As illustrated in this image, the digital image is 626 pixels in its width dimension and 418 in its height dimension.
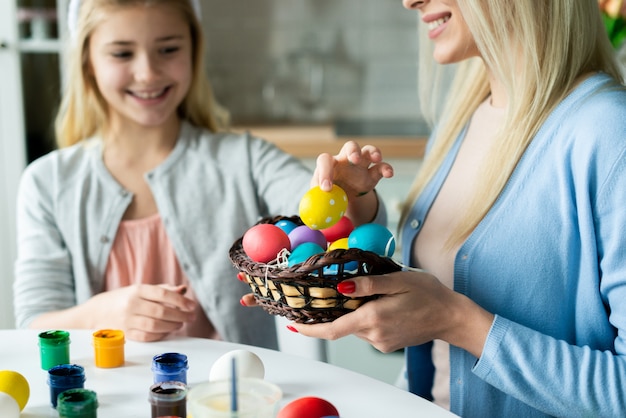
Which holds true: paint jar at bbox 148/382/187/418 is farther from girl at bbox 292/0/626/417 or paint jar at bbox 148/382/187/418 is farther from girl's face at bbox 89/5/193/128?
girl's face at bbox 89/5/193/128

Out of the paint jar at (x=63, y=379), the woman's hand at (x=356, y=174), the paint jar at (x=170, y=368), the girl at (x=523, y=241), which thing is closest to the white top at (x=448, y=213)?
the girl at (x=523, y=241)

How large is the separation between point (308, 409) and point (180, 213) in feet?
2.85

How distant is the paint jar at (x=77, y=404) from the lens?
3.07 feet

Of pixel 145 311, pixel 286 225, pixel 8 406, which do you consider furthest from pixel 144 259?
pixel 8 406

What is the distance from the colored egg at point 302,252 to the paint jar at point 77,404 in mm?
345

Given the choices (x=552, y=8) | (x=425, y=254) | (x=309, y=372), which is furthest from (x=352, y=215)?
(x=552, y=8)

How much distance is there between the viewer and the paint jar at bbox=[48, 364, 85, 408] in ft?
3.34

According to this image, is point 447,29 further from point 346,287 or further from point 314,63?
point 314,63

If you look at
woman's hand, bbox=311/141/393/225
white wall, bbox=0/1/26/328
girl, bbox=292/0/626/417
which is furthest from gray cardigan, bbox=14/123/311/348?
white wall, bbox=0/1/26/328

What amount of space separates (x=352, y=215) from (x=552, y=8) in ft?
1.68

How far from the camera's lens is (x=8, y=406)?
0.95 meters

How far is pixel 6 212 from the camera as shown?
2750mm

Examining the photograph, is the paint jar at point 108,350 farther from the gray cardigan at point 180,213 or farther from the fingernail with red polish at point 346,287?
the gray cardigan at point 180,213

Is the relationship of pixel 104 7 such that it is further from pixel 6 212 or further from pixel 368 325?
pixel 6 212
